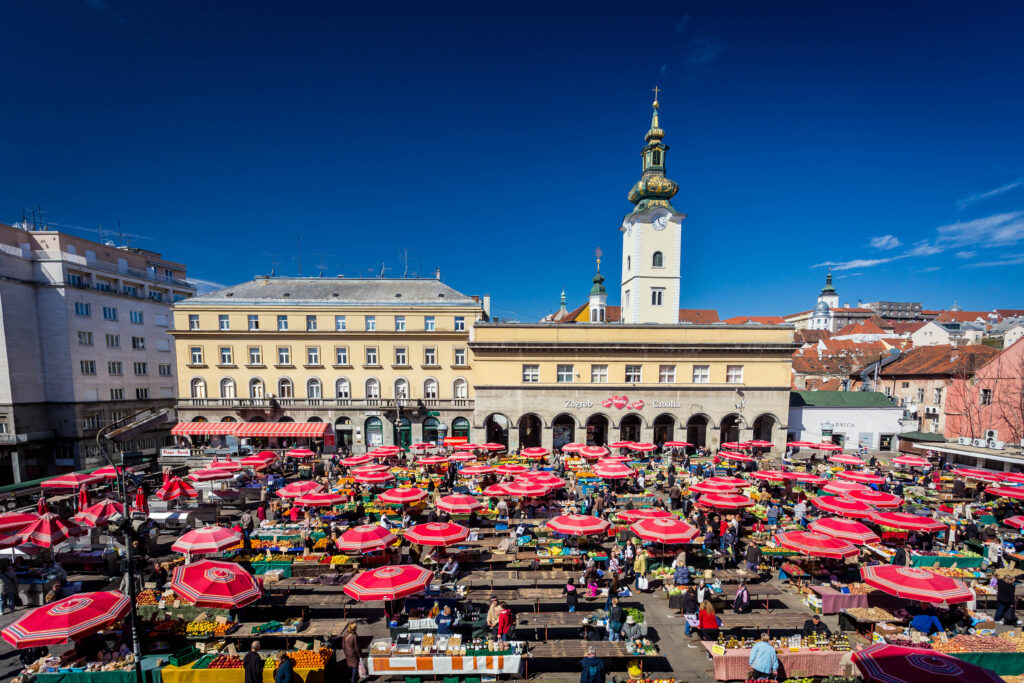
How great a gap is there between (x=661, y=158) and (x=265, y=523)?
4360 cm

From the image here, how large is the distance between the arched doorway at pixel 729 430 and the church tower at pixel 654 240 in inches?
Answer: 410

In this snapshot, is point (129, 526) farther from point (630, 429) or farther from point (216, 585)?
point (630, 429)

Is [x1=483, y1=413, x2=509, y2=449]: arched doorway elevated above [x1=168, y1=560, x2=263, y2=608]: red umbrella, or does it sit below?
below

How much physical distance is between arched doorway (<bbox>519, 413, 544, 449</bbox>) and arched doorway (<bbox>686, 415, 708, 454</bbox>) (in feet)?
42.4

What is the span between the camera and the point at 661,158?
42969 mm

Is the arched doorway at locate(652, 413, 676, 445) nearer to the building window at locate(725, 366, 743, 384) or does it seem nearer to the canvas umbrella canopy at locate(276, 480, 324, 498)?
the building window at locate(725, 366, 743, 384)

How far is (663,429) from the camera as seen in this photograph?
38.3 meters

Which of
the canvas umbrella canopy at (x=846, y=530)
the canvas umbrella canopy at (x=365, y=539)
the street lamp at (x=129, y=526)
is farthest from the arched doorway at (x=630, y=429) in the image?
the street lamp at (x=129, y=526)

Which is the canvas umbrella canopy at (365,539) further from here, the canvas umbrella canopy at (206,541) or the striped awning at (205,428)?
the striped awning at (205,428)

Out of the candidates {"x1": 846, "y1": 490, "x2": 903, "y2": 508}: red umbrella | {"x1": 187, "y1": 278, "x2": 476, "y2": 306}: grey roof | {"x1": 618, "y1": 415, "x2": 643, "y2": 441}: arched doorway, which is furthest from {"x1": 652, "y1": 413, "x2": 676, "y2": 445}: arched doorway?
{"x1": 187, "y1": 278, "x2": 476, "y2": 306}: grey roof

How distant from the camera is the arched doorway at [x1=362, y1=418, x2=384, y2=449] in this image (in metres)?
38.7

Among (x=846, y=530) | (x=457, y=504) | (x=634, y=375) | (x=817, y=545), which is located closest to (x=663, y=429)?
(x=634, y=375)

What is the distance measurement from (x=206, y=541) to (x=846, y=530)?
20347mm

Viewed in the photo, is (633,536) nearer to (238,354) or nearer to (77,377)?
(238,354)
